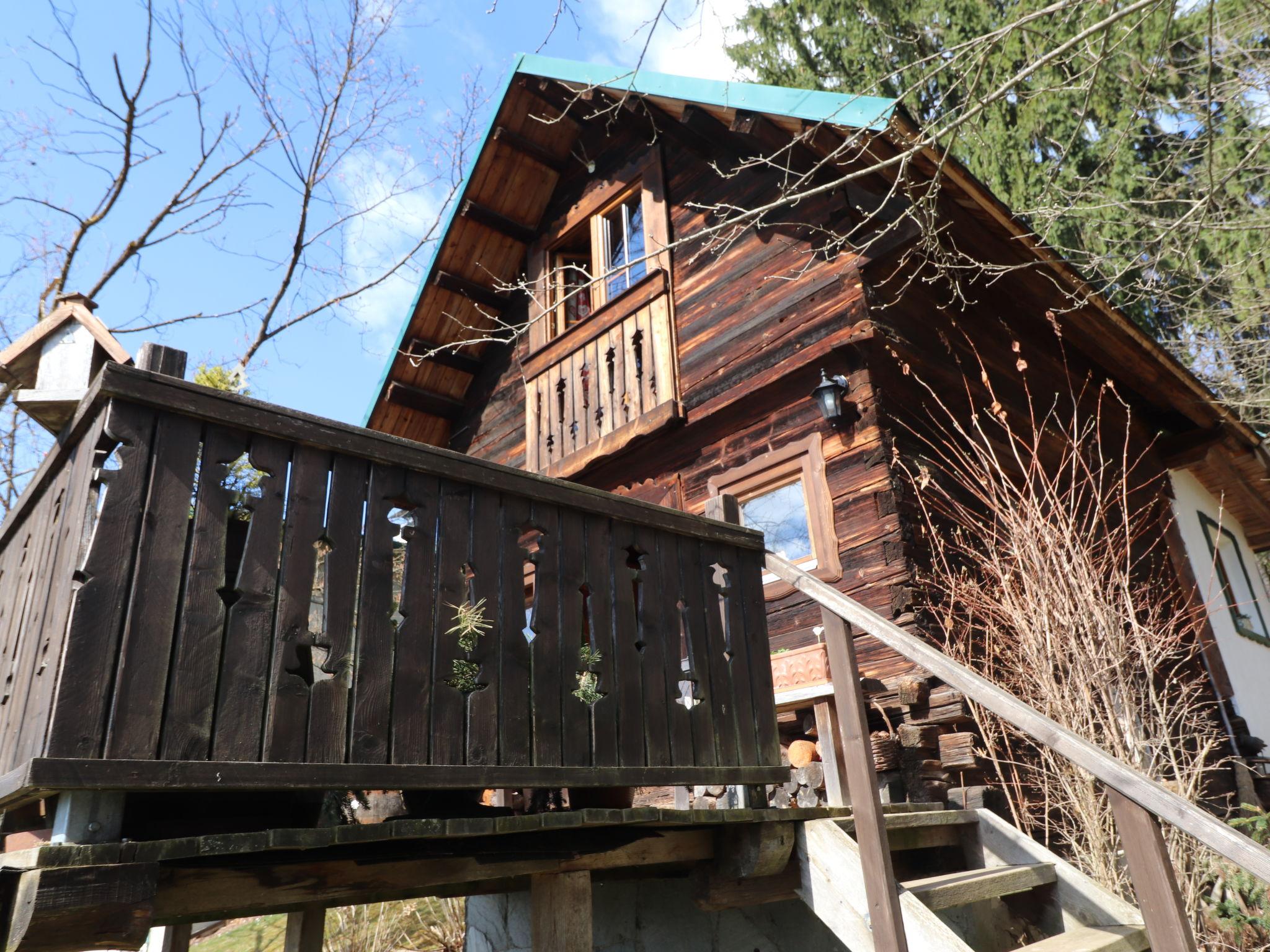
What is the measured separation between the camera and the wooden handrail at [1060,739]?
2.82 meters

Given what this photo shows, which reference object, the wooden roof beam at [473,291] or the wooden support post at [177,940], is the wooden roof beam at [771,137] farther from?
the wooden support post at [177,940]

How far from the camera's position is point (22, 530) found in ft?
11.1

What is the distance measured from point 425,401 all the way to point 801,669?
6.77m

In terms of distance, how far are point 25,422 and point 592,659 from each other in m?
15.2

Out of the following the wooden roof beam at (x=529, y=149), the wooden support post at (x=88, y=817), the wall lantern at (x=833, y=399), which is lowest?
the wooden support post at (x=88, y=817)

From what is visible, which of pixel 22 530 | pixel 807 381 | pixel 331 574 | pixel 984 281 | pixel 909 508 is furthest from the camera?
pixel 984 281

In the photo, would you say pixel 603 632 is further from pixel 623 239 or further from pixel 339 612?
pixel 623 239

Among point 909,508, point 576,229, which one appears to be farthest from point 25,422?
point 909,508

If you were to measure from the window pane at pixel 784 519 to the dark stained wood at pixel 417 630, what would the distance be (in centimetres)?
446

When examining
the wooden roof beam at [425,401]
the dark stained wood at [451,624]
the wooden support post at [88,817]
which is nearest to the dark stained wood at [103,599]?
the wooden support post at [88,817]

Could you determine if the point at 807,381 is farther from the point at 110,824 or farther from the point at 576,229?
the point at 110,824

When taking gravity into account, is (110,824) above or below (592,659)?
below

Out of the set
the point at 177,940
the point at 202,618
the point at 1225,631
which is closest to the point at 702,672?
the point at 202,618

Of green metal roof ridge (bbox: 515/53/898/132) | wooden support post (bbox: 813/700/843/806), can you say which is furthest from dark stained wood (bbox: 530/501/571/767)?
green metal roof ridge (bbox: 515/53/898/132)
